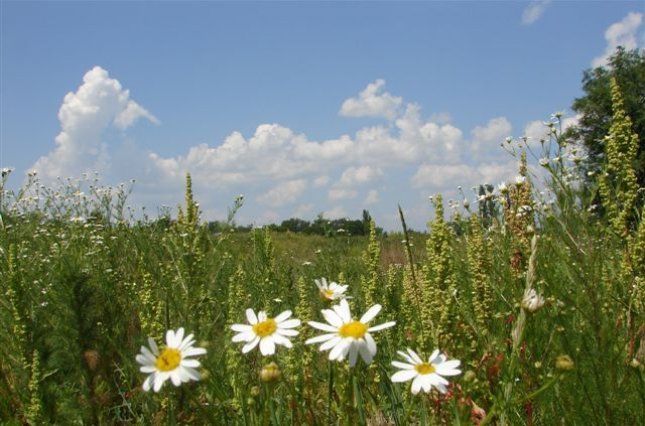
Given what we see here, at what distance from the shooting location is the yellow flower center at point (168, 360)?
1381 millimetres

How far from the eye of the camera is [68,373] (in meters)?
2.85

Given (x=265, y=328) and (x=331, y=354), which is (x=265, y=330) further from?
(x=331, y=354)

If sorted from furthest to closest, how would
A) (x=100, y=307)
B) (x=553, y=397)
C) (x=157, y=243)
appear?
(x=157, y=243) → (x=100, y=307) → (x=553, y=397)

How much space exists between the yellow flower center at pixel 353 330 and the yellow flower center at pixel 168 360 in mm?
423

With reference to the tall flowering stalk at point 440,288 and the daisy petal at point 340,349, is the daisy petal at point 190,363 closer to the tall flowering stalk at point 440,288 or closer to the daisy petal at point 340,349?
the daisy petal at point 340,349

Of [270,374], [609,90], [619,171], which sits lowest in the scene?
[270,374]

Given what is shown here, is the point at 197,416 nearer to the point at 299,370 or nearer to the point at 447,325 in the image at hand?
the point at 299,370

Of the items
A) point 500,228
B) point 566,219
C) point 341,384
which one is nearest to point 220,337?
point 341,384

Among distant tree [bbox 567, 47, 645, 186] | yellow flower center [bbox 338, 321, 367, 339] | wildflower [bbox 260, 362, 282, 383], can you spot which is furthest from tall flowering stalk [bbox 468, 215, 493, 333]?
distant tree [bbox 567, 47, 645, 186]

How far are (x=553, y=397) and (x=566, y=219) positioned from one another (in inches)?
27.1

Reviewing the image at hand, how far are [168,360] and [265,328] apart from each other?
29 centimetres

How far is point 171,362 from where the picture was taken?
139 centimetres

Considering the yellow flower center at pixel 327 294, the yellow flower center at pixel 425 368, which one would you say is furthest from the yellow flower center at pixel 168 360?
the yellow flower center at pixel 425 368

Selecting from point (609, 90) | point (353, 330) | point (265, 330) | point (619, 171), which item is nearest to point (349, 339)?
point (353, 330)
